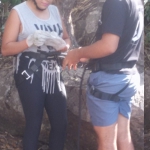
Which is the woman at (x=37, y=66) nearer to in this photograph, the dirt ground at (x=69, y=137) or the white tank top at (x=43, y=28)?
the white tank top at (x=43, y=28)

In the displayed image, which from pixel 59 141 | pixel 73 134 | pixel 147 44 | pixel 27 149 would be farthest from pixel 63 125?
pixel 147 44

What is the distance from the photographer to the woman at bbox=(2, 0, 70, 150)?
2979mm

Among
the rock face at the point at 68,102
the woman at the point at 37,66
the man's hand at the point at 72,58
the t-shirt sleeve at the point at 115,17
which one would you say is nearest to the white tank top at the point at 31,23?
the woman at the point at 37,66

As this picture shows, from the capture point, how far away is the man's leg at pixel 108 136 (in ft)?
8.98

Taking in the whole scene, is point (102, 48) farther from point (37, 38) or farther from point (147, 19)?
point (147, 19)

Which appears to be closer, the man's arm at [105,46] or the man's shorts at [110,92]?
the man's arm at [105,46]

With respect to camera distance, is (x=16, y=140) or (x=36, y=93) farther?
(x=16, y=140)

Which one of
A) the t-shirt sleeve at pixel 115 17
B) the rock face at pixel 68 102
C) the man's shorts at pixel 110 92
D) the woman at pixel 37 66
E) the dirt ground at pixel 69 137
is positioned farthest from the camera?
the dirt ground at pixel 69 137

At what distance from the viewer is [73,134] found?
394cm

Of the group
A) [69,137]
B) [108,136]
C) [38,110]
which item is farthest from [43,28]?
[69,137]

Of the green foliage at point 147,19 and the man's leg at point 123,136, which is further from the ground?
the green foliage at point 147,19

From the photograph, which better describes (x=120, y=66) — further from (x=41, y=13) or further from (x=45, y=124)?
(x=45, y=124)

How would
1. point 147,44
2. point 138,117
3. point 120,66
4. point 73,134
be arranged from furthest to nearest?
point 147,44
point 73,134
point 138,117
point 120,66

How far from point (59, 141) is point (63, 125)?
14cm
